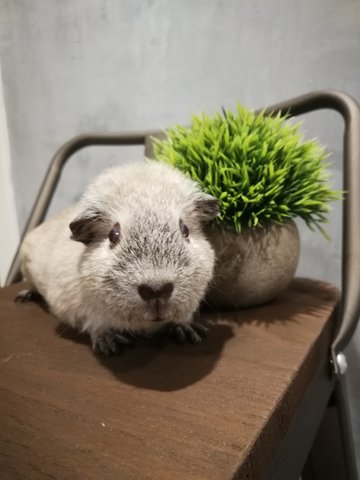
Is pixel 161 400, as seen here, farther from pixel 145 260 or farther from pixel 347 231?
pixel 347 231

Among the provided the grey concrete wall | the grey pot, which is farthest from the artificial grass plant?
the grey concrete wall

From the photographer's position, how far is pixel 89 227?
0.62 meters

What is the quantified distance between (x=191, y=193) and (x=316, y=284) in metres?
0.52

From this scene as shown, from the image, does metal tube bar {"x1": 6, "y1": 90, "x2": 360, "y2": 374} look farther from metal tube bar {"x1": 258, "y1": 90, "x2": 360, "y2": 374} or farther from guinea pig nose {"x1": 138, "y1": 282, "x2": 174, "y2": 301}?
guinea pig nose {"x1": 138, "y1": 282, "x2": 174, "y2": 301}

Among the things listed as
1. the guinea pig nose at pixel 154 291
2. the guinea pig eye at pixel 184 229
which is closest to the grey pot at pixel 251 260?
the guinea pig eye at pixel 184 229

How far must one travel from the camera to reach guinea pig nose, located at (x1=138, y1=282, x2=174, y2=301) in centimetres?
52

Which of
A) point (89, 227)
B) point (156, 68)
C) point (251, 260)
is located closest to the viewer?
point (89, 227)

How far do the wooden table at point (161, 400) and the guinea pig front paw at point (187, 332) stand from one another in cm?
2

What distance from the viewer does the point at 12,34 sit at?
4.90ft

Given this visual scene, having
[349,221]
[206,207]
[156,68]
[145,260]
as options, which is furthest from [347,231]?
[156,68]

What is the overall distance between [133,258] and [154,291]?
56 millimetres

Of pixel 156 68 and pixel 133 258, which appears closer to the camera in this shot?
pixel 133 258

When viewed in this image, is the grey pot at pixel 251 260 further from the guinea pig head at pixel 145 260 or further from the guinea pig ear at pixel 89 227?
the guinea pig ear at pixel 89 227

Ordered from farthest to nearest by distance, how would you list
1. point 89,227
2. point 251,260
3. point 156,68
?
point 156,68
point 251,260
point 89,227
